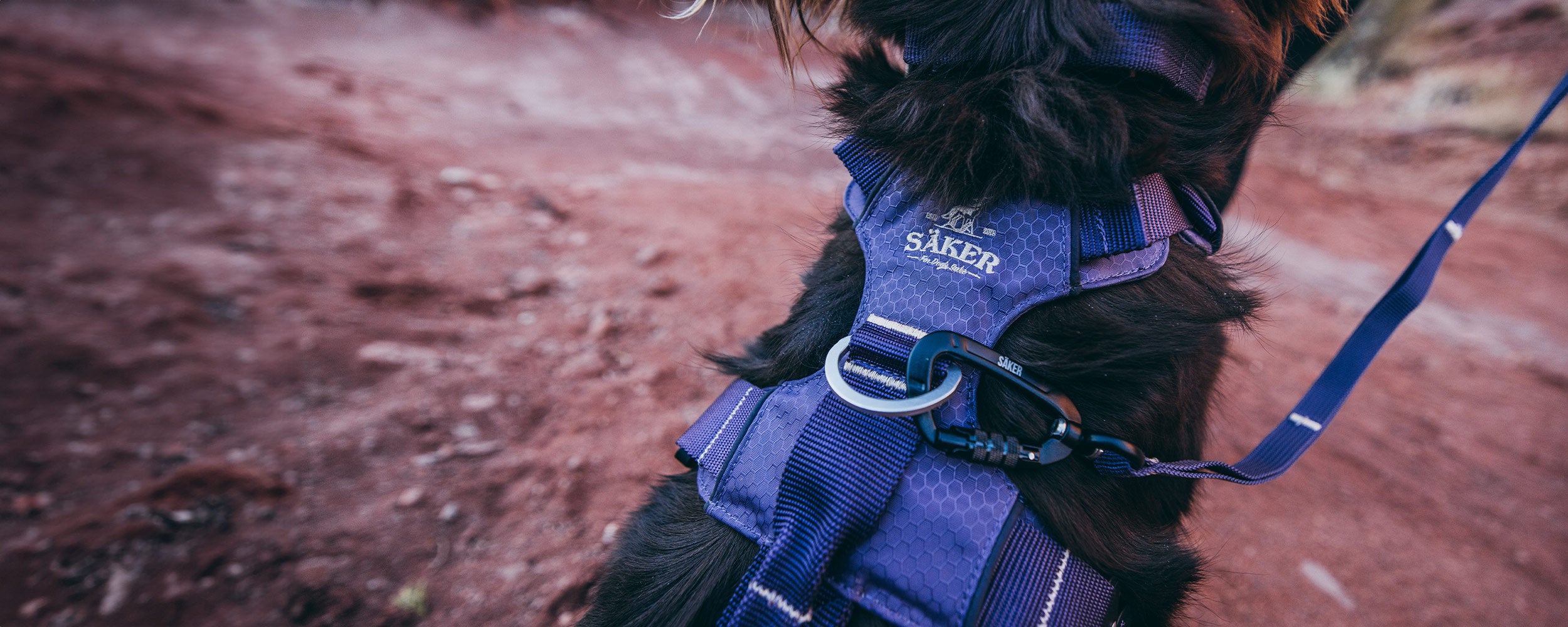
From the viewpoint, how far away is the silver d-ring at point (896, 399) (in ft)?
2.68

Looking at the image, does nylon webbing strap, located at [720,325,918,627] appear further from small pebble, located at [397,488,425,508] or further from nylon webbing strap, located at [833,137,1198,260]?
small pebble, located at [397,488,425,508]

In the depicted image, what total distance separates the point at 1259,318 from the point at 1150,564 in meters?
0.52

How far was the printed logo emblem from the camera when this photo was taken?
940 mm

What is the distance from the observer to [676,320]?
9.38ft

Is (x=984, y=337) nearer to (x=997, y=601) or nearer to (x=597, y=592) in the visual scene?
(x=997, y=601)

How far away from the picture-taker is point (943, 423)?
901 mm

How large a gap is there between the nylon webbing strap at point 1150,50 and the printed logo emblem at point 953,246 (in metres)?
0.32

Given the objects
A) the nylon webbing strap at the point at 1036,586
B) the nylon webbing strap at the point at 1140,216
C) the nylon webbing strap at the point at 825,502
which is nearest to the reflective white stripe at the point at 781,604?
the nylon webbing strap at the point at 825,502

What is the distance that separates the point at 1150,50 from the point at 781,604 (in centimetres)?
100

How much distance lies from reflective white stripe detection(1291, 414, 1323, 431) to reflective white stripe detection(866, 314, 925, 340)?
906 millimetres

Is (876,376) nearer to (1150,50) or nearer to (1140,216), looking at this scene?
(1140,216)

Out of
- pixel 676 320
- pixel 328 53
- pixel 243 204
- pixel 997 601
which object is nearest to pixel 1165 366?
pixel 997 601

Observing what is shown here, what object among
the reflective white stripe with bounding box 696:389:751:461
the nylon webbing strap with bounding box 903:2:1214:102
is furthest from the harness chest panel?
the nylon webbing strap with bounding box 903:2:1214:102

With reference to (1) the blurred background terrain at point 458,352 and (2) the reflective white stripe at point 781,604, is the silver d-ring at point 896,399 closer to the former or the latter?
(2) the reflective white stripe at point 781,604
